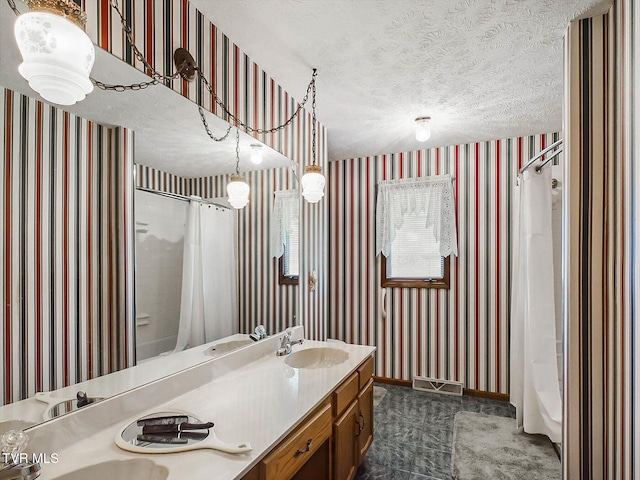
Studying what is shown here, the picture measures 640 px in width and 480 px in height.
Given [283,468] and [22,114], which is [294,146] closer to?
[22,114]

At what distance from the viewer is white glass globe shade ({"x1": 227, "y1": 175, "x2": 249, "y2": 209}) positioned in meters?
1.99

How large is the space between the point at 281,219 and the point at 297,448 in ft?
4.69

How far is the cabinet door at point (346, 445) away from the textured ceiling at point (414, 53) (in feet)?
6.48

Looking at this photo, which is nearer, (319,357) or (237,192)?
(237,192)

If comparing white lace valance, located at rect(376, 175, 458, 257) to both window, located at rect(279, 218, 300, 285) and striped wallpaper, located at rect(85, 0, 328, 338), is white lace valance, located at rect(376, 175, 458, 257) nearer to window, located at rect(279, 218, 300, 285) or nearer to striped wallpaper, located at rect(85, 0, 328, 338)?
striped wallpaper, located at rect(85, 0, 328, 338)

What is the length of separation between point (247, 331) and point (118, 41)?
Result: 5.02 ft

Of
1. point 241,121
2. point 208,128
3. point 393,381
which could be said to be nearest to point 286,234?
point 241,121

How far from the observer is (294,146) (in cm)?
265

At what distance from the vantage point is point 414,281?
3.76 m

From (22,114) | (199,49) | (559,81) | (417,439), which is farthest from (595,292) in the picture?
(22,114)

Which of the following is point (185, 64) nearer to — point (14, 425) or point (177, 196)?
point (177, 196)

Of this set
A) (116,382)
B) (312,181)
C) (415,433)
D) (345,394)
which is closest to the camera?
(116,382)

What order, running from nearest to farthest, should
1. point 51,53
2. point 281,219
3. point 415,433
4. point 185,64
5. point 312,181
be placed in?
point 51,53, point 185,64, point 312,181, point 281,219, point 415,433

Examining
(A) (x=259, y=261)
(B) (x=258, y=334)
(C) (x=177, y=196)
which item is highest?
(C) (x=177, y=196)
